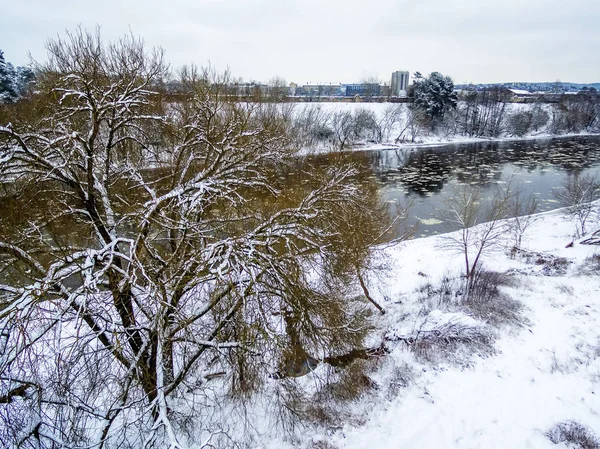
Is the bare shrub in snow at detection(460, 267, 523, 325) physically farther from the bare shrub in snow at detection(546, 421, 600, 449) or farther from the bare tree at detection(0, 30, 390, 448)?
the bare tree at detection(0, 30, 390, 448)

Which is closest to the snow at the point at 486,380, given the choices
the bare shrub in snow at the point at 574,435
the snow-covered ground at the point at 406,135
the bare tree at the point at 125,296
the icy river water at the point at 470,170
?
the bare shrub in snow at the point at 574,435

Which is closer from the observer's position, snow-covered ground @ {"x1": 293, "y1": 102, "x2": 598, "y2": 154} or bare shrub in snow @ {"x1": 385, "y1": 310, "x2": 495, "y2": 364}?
bare shrub in snow @ {"x1": 385, "y1": 310, "x2": 495, "y2": 364}

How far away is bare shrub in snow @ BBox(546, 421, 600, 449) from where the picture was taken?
558 centimetres

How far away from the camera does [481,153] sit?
137 ft

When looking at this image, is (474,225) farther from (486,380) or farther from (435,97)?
(435,97)

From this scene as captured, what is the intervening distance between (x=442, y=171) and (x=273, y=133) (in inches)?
962

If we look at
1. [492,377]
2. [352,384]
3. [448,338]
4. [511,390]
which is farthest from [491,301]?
[352,384]

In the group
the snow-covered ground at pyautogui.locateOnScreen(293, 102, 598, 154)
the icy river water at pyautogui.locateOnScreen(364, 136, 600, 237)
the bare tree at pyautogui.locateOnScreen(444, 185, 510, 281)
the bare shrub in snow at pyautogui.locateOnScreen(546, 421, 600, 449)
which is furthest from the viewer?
the snow-covered ground at pyautogui.locateOnScreen(293, 102, 598, 154)

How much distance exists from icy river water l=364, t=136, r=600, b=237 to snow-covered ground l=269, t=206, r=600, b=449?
6.31 metres

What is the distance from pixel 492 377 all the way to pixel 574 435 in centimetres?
163

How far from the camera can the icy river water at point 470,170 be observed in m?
21.0

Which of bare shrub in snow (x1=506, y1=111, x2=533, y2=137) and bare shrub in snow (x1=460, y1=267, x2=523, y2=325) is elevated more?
bare shrub in snow (x1=506, y1=111, x2=533, y2=137)

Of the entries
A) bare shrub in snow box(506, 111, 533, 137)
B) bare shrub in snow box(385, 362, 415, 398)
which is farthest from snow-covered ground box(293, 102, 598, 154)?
bare shrub in snow box(385, 362, 415, 398)

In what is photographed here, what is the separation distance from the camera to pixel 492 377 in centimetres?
727
